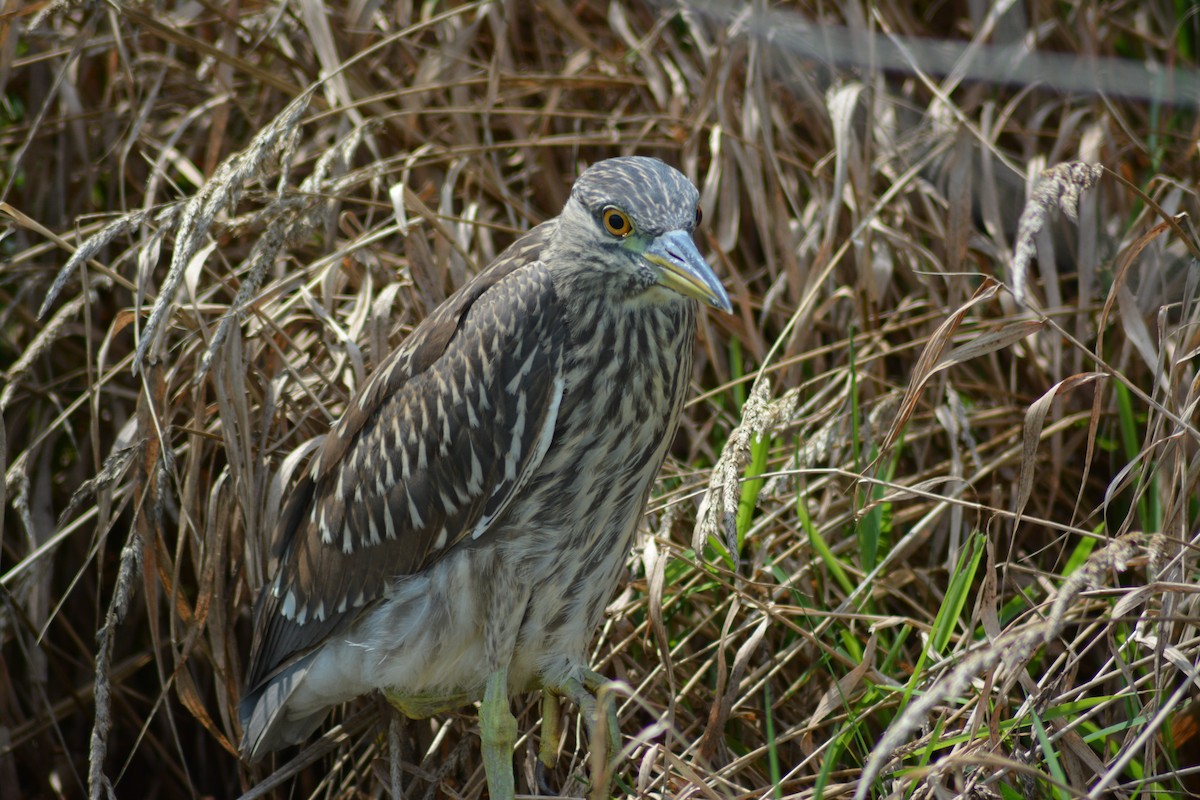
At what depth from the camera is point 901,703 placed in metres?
2.26

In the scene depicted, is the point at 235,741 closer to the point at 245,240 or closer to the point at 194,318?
the point at 194,318

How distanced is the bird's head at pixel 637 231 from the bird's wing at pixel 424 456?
0.38 ft

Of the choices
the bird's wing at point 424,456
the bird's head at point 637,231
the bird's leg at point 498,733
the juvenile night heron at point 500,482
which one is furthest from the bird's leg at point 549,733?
the bird's head at point 637,231

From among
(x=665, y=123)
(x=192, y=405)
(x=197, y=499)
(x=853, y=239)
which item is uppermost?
(x=665, y=123)

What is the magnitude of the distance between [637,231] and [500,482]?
1.84ft

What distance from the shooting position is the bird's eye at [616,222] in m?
2.22

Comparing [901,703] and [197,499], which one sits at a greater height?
[197,499]

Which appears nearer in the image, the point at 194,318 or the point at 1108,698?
the point at 1108,698

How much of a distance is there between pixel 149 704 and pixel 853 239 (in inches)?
86.1

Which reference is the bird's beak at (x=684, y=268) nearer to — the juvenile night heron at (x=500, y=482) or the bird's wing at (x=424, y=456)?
the juvenile night heron at (x=500, y=482)

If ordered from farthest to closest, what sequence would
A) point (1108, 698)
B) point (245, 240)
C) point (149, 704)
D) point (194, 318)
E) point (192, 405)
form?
point (245, 240) → point (149, 704) → point (192, 405) → point (194, 318) → point (1108, 698)

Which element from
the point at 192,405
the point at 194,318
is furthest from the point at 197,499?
the point at 194,318

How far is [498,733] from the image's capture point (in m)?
2.44

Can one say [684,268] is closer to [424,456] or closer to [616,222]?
[616,222]
